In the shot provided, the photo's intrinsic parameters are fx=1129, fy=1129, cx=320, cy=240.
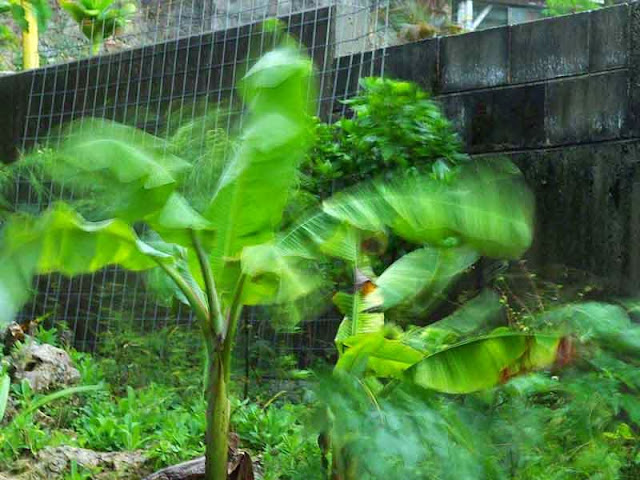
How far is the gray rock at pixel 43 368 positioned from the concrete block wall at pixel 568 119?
113 inches

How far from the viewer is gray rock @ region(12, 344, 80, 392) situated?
6859 mm

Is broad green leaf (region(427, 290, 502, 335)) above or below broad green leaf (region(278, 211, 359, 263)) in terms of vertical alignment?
below

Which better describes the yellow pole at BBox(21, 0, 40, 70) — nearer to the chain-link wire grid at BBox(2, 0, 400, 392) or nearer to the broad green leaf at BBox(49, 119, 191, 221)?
the chain-link wire grid at BBox(2, 0, 400, 392)

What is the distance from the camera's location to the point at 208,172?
564 centimetres

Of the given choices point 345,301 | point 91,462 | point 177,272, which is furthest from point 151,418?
point 345,301

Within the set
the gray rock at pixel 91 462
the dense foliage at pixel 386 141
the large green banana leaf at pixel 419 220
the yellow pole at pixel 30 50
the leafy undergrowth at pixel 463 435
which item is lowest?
the gray rock at pixel 91 462

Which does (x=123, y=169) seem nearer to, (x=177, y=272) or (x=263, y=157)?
(x=263, y=157)

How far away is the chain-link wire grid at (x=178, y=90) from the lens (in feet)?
23.9

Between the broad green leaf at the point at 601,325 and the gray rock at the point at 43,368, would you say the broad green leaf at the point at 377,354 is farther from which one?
the gray rock at the point at 43,368

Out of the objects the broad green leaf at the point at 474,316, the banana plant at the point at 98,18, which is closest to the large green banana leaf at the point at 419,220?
the broad green leaf at the point at 474,316

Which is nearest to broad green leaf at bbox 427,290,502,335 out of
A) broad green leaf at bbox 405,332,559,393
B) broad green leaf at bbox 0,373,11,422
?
broad green leaf at bbox 405,332,559,393

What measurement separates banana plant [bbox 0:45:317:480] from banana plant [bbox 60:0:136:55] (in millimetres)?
5677

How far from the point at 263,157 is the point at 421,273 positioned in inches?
46.8

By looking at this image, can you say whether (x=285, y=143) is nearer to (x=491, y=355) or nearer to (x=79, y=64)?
(x=491, y=355)
